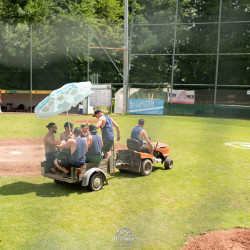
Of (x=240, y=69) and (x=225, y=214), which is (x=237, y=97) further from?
(x=225, y=214)

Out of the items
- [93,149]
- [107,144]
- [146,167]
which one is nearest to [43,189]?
[93,149]

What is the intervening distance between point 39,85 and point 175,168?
27.9 m

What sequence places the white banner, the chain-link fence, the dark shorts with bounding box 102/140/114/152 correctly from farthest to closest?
the chain-link fence
the white banner
the dark shorts with bounding box 102/140/114/152

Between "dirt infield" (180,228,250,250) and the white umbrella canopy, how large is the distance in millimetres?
3985

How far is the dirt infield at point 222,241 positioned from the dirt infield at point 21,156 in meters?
5.22

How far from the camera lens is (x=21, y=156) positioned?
430 inches

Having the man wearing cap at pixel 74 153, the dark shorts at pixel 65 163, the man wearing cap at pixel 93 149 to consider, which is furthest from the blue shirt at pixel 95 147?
the dark shorts at pixel 65 163

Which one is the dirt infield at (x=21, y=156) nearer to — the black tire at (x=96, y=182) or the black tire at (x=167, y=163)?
the black tire at (x=96, y=182)

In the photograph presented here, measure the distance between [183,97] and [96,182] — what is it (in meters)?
22.6

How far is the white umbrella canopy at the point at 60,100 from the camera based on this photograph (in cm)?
719

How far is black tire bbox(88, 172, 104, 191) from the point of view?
23.2ft

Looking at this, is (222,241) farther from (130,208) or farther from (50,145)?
(50,145)

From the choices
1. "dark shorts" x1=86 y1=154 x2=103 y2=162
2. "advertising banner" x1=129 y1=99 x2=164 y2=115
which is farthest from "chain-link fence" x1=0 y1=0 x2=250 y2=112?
"dark shorts" x1=86 y1=154 x2=103 y2=162

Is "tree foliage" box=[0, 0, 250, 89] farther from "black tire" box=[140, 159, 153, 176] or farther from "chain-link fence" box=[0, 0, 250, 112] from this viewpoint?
"black tire" box=[140, 159, 153, 176]
